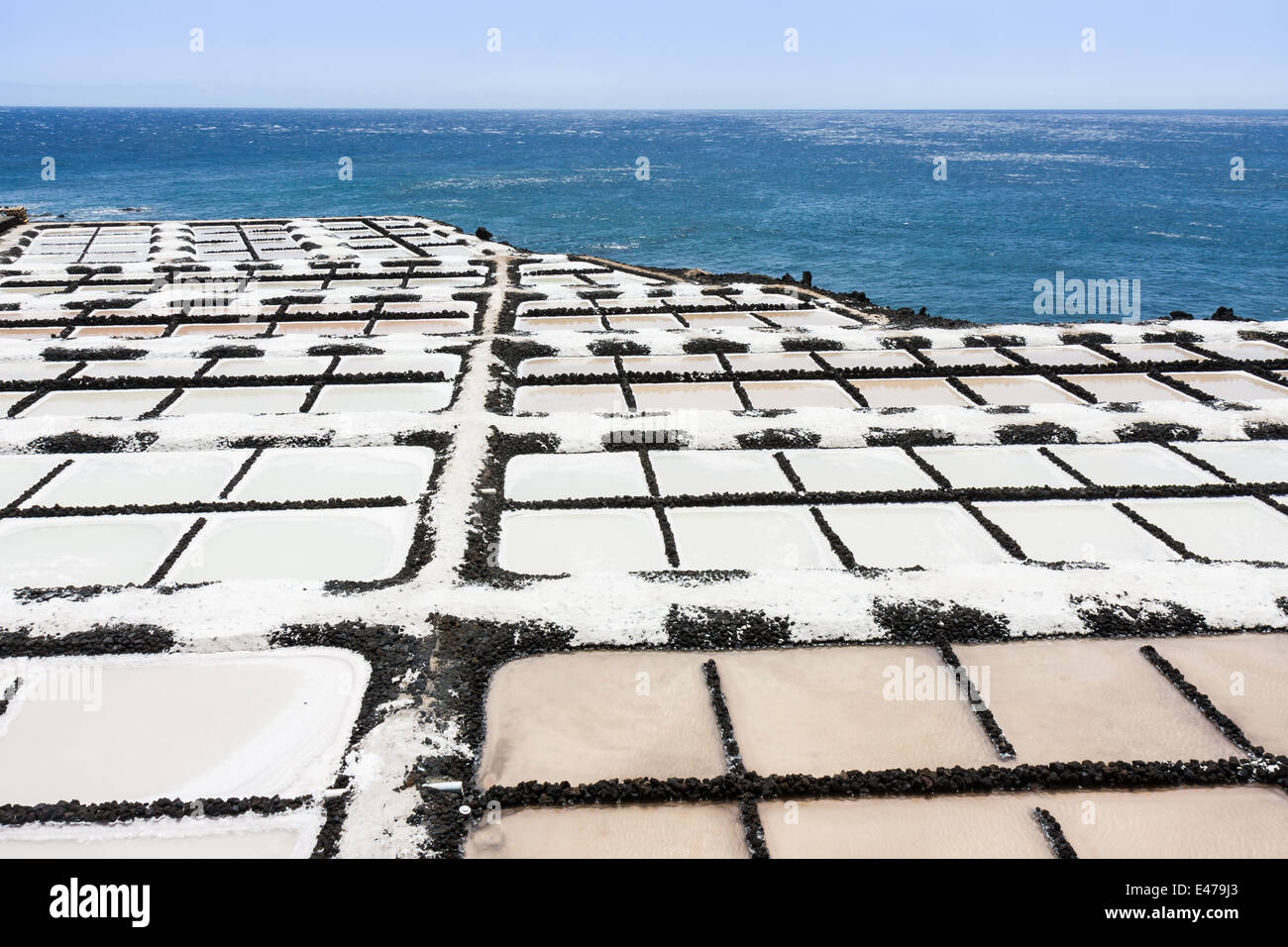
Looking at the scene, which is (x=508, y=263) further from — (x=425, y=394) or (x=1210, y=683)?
(x=1210, y=683)

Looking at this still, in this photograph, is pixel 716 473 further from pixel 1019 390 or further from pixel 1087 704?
pixel 1019 390

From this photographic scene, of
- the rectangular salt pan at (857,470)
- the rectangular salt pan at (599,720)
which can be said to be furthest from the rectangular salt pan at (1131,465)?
the rectangular salt pan at (599,720)

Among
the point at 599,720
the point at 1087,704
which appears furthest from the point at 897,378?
the point at 599,720

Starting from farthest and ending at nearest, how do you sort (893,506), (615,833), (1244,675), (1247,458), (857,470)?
(1247,458) → (857,470) → (893,506) → (1244,675) → (615,833)

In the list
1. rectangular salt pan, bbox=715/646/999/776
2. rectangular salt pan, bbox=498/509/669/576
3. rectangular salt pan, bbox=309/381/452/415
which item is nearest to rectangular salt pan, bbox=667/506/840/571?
rectangular salt pan, bbox=498/509/669/576

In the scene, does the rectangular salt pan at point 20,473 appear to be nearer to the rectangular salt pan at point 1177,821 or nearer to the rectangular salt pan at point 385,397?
the rectangular salt pan at point 385,397
